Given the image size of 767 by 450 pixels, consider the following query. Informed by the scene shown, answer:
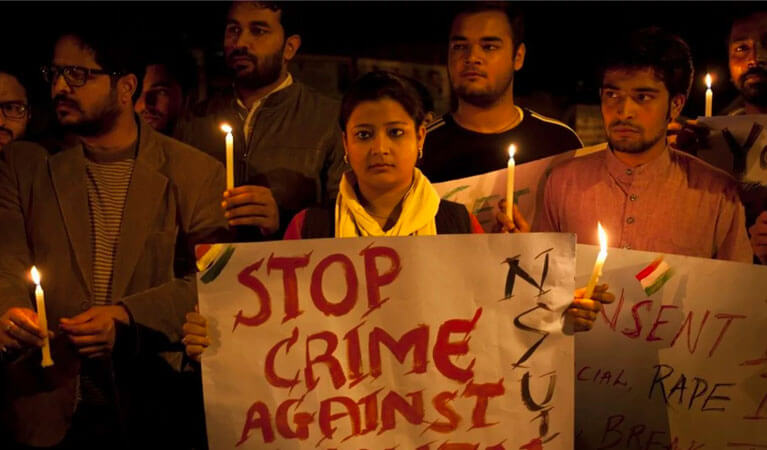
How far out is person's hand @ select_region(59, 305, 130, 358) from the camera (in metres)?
2.62

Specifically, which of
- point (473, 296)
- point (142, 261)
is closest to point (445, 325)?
point (473, 296)

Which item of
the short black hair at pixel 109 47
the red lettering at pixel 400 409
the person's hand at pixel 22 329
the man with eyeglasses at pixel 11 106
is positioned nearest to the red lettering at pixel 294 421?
the red lettering at pixel 400 409

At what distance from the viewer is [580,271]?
269cm

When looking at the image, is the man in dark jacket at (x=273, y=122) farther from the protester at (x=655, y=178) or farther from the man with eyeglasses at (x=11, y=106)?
the protester at (x=655, y=178)

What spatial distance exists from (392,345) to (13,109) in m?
1.92

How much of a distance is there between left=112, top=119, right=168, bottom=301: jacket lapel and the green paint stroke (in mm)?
595

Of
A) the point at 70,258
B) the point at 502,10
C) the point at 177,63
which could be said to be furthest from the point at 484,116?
the point at 177,63

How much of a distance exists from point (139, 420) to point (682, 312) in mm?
1929

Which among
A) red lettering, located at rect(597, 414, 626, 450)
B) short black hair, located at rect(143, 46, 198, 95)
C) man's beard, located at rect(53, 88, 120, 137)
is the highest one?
short black hair, located at rect(143, 46, 198, 95)

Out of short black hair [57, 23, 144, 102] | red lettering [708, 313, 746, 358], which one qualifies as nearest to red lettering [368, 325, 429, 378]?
red lettering [708, 313, 746, 358]

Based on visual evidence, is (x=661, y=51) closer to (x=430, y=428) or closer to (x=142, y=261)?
(x=430, y=428)

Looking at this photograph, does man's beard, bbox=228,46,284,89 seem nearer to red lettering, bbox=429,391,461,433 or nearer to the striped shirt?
the striped shirt

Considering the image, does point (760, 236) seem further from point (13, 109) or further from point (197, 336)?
point (13, 109)

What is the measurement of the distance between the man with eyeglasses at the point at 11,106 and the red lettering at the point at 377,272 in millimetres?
1707
